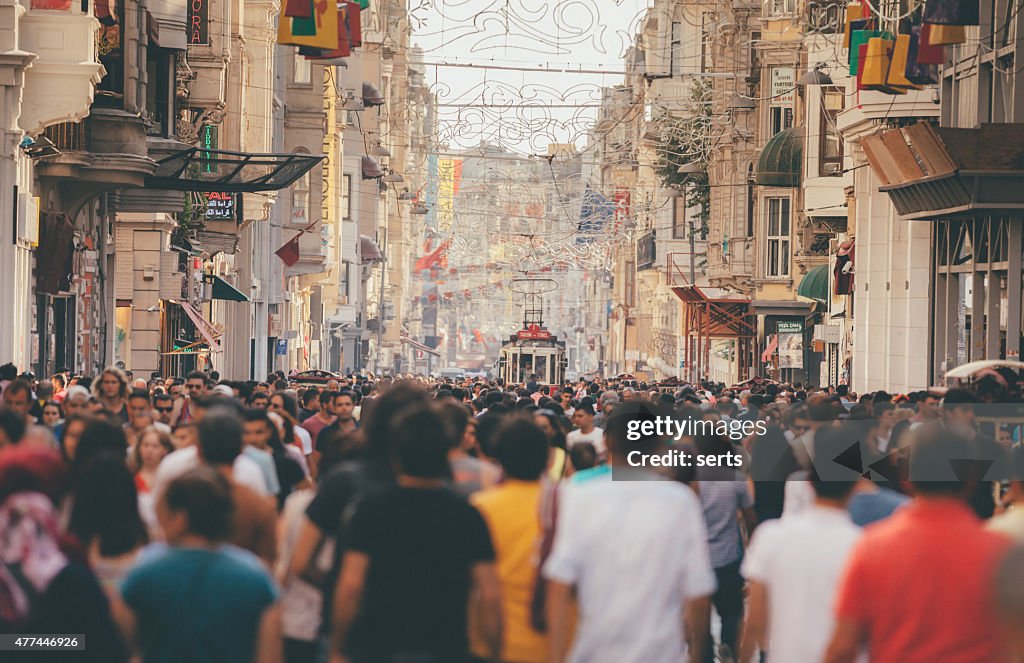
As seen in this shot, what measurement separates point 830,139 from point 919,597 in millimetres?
36129

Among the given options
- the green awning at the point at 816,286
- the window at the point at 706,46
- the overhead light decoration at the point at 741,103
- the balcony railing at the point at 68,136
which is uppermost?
the window at the point at 706,46

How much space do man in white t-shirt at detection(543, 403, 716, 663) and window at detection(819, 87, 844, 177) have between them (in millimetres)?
32779

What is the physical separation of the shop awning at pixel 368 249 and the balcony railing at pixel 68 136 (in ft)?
179

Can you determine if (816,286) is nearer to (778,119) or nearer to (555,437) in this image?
(778,119)

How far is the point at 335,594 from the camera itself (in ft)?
20.1

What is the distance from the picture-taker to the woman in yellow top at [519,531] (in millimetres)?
6777

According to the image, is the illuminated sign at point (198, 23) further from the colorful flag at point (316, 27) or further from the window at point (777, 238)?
the window at point (777, 238)

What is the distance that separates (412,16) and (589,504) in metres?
24.1

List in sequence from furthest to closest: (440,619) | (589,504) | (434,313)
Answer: (434,313)
(589,504)
(440,619)

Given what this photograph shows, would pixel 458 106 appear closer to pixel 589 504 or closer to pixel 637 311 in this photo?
pixel 589 504

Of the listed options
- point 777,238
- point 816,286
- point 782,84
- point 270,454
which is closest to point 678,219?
point 782,84

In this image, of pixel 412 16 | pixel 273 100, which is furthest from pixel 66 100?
pixel 273 100

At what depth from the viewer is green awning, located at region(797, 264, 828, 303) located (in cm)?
4106
